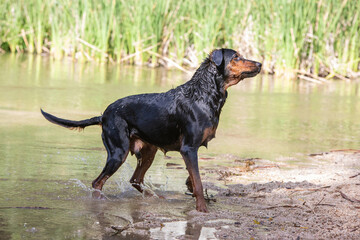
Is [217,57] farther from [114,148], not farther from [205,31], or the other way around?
[205,31]

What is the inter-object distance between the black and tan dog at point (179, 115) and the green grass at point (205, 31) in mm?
9718

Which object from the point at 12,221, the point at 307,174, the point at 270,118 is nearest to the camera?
the point at 12,221

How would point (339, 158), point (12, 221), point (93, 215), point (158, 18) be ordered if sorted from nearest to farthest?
point (12, 221) < point (93, 215) < point (339, 158) < point (158, 18)

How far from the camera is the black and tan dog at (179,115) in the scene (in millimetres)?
5523

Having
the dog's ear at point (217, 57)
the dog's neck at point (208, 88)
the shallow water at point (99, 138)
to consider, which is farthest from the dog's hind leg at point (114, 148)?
the dog's ear at point (217, 57)

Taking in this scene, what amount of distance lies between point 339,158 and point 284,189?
1.75m

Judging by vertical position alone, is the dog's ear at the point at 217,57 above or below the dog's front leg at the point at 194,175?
above

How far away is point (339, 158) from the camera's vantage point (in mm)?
7473

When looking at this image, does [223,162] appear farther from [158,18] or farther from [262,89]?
[158,18]

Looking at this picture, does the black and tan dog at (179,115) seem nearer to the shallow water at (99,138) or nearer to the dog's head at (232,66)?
the dog's head at (232,66)

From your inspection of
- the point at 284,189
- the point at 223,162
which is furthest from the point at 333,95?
the point at 284,189

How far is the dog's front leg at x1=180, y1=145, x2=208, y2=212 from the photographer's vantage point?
528 cm

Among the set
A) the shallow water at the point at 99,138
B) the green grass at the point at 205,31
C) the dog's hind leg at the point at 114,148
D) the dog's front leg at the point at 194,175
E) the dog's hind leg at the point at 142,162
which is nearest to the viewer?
the shallow water at the point at 99,138

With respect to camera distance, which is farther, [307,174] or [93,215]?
[307,174]
